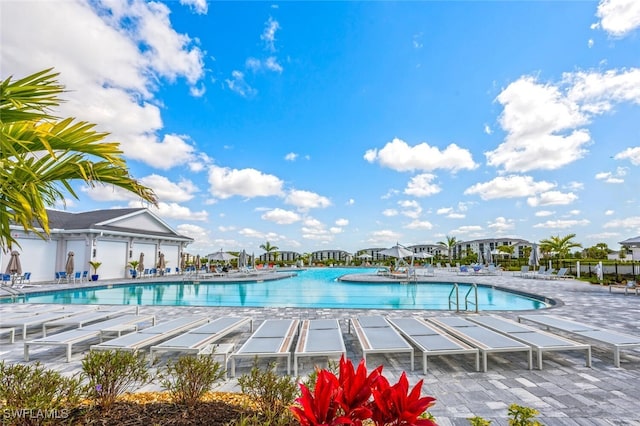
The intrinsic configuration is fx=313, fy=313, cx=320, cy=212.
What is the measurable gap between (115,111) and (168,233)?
49.0 feet

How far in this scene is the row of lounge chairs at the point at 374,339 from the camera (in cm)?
408

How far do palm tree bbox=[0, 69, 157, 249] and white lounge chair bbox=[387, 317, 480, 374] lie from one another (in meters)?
4.06

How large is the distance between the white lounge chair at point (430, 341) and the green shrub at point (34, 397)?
11.9 feet

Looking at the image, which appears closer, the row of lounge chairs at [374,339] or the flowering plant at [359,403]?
the flowering plant at [359,403]

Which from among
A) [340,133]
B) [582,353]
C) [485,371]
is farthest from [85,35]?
[340,133]

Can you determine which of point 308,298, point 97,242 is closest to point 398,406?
point 308,298

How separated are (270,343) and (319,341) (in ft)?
2.27

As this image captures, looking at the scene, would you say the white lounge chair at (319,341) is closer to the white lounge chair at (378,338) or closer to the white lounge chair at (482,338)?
the white lounge chair at (378,338)

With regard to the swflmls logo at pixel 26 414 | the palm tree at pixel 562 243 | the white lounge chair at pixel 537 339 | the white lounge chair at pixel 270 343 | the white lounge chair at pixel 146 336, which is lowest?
the white lounge chair at pixel 146 336

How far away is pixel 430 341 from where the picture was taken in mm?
4461

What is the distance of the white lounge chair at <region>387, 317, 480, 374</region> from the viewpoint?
404 cm

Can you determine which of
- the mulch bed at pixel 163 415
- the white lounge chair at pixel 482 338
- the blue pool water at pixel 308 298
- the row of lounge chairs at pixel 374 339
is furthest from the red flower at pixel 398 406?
the blue pool water at pixel 308 298

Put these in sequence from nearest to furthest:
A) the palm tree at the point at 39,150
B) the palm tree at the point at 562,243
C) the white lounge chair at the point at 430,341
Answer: the palm tree at the point at 39,150, the white lounge chair at the point at 430,341, the palm tree at the point at 562,243

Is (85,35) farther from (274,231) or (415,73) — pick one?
(274,231)
